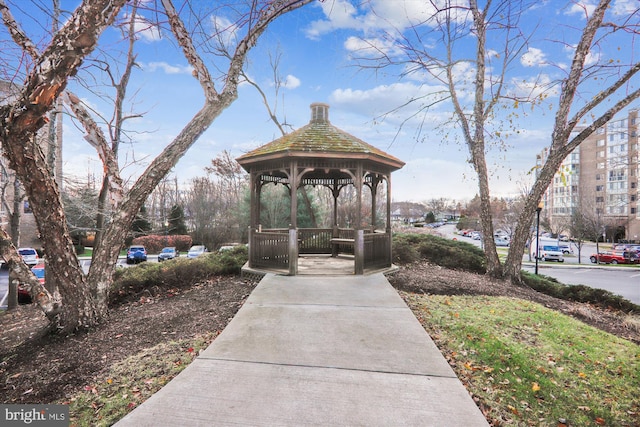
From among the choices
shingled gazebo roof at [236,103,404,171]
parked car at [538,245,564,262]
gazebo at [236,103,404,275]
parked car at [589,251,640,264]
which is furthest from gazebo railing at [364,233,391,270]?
parked car at [589,251,640,264]

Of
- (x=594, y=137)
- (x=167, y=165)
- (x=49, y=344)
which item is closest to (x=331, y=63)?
(x=167, y=165)

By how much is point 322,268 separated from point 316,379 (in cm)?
559

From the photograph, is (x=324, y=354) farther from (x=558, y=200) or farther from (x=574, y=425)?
(x=558, y=200)

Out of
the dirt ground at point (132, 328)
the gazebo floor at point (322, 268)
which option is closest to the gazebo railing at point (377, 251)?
the gazebo floor at point (322, 268)

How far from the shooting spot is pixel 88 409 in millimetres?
2852

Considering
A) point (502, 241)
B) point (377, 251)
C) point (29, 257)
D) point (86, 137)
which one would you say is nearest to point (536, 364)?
point (377, 251)

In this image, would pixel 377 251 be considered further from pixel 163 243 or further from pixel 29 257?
pixel 163 243

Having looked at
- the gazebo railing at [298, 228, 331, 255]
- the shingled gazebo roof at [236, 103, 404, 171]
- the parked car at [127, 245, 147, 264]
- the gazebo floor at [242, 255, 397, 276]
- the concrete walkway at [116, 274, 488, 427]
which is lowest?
the parked car at [127, 245, 147, 264]

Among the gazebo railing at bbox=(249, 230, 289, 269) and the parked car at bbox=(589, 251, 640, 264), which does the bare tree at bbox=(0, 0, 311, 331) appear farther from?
the parked car at bbox=(589, 251, 640, 264)

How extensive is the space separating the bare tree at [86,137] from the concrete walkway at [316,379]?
2.55 m

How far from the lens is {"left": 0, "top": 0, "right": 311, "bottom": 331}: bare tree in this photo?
3.83m

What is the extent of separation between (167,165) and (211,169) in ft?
85.2

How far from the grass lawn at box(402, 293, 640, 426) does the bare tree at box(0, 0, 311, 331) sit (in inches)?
207

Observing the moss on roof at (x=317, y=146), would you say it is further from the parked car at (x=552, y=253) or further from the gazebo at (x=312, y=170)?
the parked car at (x=552, y=253)
